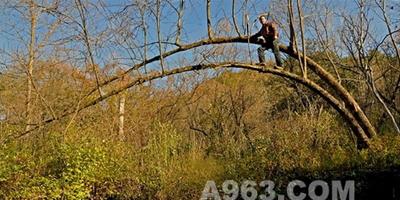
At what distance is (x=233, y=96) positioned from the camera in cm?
1930

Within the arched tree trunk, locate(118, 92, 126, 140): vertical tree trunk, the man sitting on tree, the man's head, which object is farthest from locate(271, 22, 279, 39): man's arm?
locate(118, 92, 126, 140): vertical tree trunk

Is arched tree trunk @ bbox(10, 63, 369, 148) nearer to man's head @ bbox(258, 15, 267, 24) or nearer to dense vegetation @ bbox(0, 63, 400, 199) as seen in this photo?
dense vegetation @ bbox(0, 63, 400, 199)

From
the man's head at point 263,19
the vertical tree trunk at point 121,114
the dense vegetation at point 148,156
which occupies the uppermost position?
the man's head at point 263,19

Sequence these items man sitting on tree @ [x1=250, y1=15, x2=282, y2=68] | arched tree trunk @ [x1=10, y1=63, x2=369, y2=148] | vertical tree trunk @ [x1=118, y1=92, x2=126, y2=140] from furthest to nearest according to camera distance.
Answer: vertical tree trunk @ [x1=118, y1=92, x2=126, y2=140], man sitting on tree @ [x1=250, y1=15, x2=282, y2=68], arched tree trunk @ [x1=10, y1=63, x2=369, y2=148]

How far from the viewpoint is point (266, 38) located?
8.56 metres

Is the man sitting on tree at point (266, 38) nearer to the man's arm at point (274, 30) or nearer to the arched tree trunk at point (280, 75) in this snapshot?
the man's arm at point (274, 30)

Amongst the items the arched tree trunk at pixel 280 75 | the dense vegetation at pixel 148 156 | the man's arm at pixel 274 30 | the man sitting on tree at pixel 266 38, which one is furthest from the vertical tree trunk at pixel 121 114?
the man's arm at pixel 274 30

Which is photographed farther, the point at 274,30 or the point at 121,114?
the point at 121,114

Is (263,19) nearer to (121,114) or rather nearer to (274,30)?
(274,30)

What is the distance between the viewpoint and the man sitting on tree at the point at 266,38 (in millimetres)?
8484

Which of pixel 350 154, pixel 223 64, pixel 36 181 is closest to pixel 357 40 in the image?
pixel 350 154

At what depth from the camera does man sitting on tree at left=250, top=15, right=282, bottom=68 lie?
848 centimetres

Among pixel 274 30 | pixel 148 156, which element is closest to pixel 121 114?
pixel 148 156

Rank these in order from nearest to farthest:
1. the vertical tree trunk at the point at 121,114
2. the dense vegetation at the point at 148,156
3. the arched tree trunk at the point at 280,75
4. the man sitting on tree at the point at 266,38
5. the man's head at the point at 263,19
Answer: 1. the arched tree trunk at the point at 280,75
2. the man's head at the point at 263,19
3. the man sitting on tree at the point at 266,38
4. the dense vegetation at the point at 148,156
5. the vertical tree trunk at the point at 121,114
